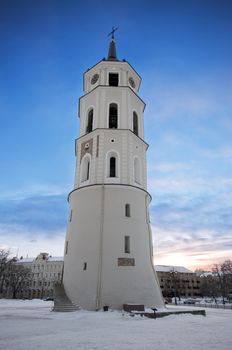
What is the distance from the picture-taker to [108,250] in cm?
2017

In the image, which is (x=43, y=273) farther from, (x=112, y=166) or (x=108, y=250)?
(x=108, y=250)

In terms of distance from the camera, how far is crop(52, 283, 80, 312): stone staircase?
1894 cm

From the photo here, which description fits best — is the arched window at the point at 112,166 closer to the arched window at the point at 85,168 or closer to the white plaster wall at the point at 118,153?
the white plaster wall at the point at 118,153

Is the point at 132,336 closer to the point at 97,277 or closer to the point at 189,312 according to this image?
the point at 97,277

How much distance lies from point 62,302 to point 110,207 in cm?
737

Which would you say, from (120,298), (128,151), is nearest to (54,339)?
(120,298)

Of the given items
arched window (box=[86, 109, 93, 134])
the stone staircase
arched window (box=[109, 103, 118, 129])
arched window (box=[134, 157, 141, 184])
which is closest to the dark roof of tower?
arched window (box=[109, 103, 118, 129])

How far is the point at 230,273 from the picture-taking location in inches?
2761

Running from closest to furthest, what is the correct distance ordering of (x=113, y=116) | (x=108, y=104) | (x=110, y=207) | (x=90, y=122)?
(x=110, y=207) < (x=108, y=104) < (x=113, y=116) < (x=90, y=122)

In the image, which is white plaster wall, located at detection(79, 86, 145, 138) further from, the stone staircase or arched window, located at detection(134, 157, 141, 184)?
the stone staircase

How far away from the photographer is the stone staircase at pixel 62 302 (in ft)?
62.1

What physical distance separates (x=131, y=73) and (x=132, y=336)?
1056 inches

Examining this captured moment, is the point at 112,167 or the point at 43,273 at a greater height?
the point at 112,167

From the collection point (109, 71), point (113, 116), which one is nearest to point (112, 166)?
point (113, 116)
